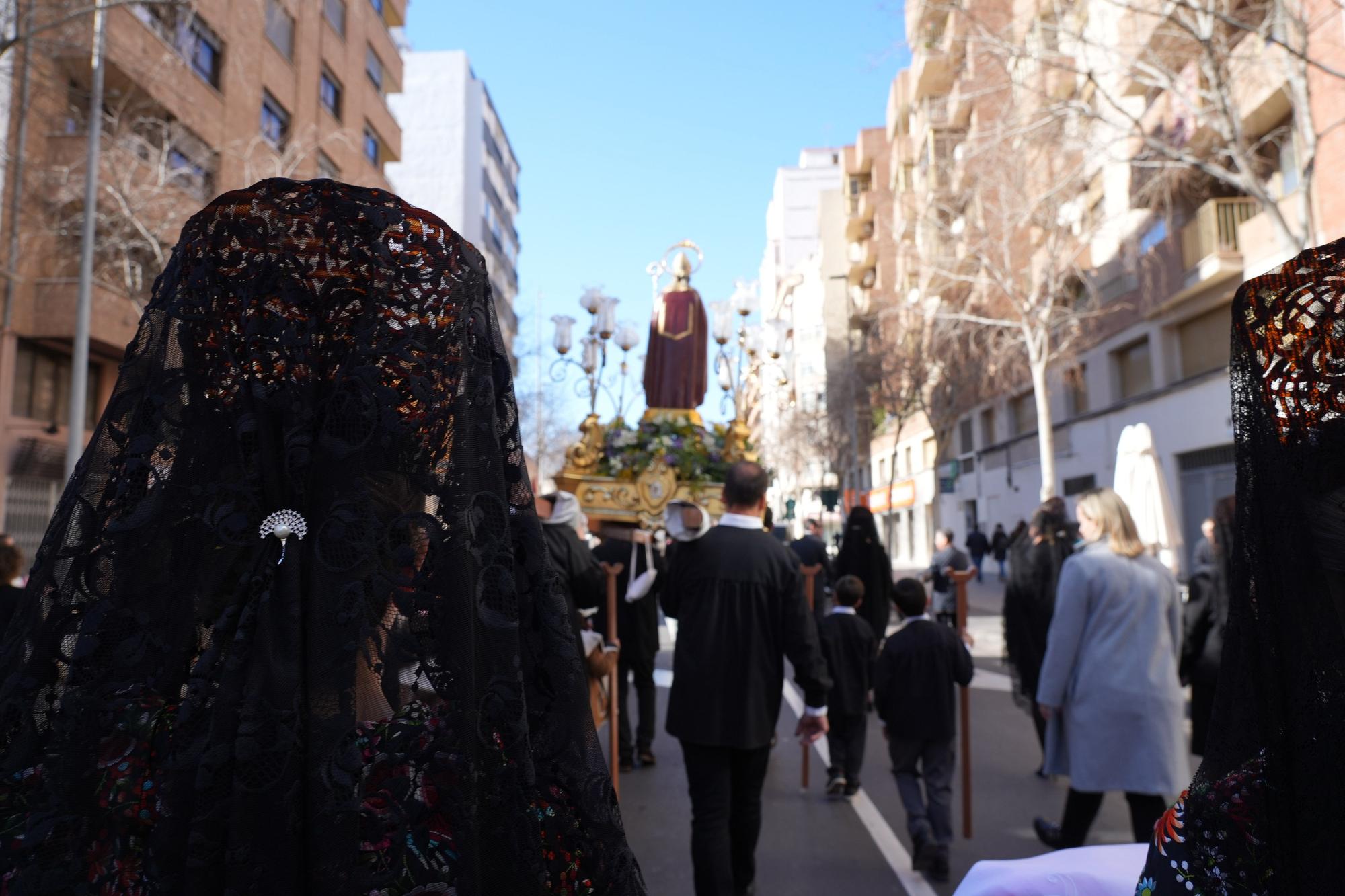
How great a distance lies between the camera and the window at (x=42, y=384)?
1769cm

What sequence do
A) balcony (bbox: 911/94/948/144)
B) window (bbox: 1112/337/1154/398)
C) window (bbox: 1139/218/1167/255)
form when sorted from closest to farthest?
window (bbox: 1139/218/1167/255), window (bbox: 1112/337/1154/398), balcony (bbox: 911/94/948/144)

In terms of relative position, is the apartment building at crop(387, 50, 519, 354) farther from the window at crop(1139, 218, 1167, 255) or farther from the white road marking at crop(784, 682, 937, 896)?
the white road marking at crop(784, 682, 937, 896)

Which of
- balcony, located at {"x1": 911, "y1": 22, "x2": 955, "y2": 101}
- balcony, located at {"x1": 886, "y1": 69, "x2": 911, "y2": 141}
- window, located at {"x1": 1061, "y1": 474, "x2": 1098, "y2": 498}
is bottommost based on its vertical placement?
window, located at {"x1": 1061, "y1": 474, "x2": 1098, "y2": 498}

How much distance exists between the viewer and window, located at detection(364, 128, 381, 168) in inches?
1175

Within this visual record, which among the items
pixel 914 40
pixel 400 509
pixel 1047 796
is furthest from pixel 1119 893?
pixel 914 40

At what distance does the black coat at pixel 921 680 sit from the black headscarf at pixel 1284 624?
11.8 feet

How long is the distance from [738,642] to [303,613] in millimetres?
2911

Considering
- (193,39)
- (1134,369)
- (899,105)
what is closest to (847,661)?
(193,39)

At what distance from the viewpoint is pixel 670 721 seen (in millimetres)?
4234

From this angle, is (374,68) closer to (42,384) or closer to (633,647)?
(42,384)

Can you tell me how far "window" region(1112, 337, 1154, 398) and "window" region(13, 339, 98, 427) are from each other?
76.3 feet

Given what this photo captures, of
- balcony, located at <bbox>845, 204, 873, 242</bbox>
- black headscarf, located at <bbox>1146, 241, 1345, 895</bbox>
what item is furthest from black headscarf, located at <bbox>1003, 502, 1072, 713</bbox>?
balcony, located at <bbox>845, 204, 873, 242</bbox>

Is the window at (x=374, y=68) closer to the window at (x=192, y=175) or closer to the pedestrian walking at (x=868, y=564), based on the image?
the window at (x=192, y=175)

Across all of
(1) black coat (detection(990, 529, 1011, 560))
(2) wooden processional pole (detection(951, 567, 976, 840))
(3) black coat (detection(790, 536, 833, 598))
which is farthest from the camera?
(1) black coat (detection(990, 529, 1011, 560))
